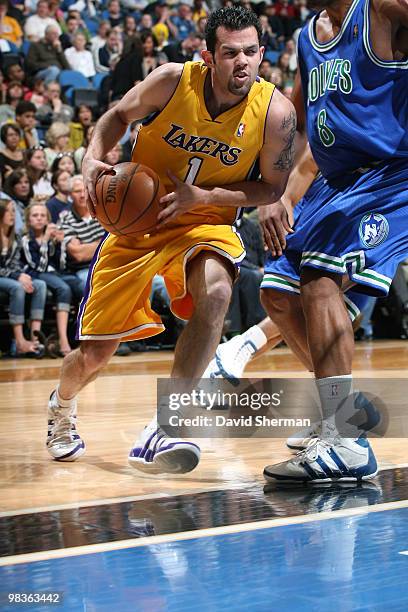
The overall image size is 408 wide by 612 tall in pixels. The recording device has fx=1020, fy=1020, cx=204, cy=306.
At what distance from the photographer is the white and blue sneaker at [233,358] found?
561 cm

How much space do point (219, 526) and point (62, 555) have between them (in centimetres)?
50

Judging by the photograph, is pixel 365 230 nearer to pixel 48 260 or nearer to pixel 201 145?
pixel 201 145

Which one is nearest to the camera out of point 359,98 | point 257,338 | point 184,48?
point 359,98

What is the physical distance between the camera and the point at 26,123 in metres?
11.0

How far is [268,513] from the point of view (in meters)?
2.98

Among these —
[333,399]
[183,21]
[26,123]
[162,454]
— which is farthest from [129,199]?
[183,21]

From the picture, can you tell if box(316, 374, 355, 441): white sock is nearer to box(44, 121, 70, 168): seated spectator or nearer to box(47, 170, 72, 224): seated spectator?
box(47, 170, 72, 224): seated spectator

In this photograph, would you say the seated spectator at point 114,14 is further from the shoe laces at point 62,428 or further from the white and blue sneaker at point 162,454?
the white and blue sneaker at point 162,454

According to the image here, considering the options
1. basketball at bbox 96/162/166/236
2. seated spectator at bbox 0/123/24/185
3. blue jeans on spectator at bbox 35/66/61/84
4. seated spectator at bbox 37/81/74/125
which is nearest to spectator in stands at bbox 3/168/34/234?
seated spectator at bbox 0/123/24/185

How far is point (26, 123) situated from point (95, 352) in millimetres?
7446

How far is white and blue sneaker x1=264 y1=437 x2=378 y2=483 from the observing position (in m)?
3.46

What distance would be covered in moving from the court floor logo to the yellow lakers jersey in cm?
62

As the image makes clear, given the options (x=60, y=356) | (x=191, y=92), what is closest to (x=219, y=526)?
(x=191, y=92)

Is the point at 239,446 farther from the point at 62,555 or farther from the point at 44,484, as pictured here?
the point at 62,555
